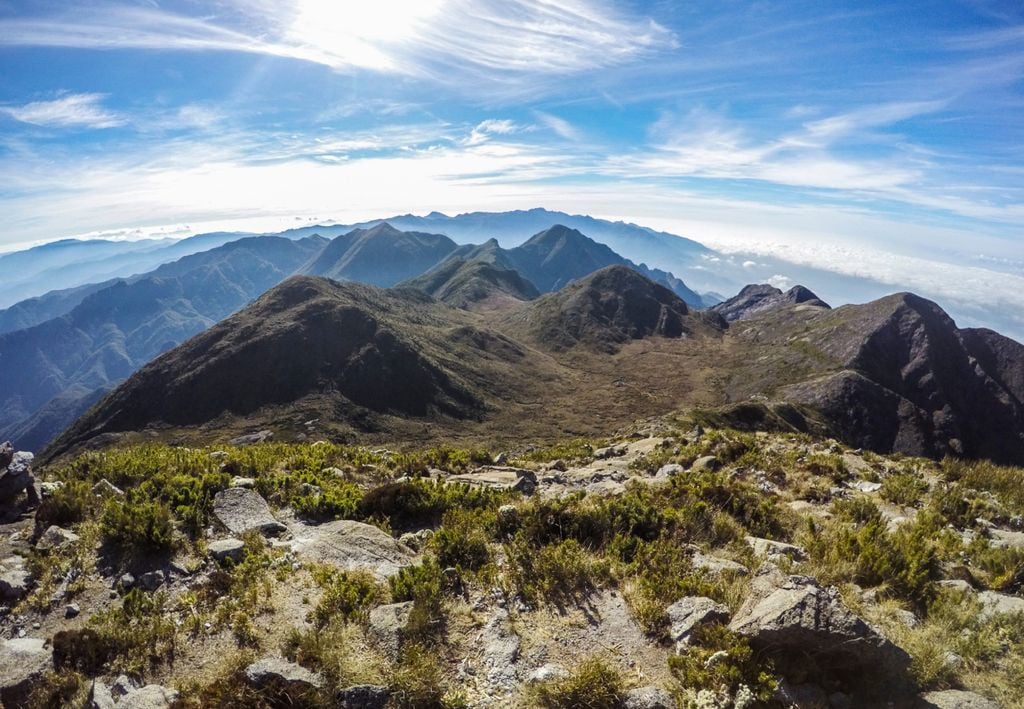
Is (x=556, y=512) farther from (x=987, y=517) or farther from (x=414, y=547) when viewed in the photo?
(x=987, y=517)

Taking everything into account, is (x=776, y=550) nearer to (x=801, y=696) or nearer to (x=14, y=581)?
(x=801, y=696)

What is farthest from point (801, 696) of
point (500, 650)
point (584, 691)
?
point (500, 650)

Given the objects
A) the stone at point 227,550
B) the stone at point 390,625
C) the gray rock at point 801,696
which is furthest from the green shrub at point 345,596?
the gray rock at point 801,696

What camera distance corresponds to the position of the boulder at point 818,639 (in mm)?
6738

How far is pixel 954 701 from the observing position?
6566 millimetres

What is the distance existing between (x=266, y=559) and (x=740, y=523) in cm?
1191

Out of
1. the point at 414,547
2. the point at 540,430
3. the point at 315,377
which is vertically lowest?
the point at 540,430

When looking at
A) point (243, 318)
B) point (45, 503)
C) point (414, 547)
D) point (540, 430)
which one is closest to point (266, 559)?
point (414, 547)

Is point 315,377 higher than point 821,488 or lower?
lower

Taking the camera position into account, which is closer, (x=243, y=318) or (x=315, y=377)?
(x=315, y=377)

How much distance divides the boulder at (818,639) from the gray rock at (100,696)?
9.15 m

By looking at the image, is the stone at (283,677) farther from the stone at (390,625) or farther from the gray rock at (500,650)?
the gray rock at (500,650)

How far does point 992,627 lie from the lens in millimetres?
8000

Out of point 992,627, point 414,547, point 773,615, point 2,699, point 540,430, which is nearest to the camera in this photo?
point 2,699
